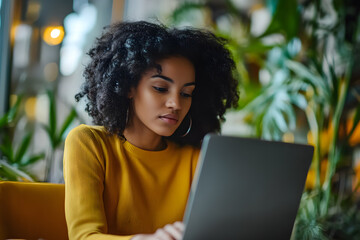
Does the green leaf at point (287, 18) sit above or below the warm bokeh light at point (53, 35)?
above

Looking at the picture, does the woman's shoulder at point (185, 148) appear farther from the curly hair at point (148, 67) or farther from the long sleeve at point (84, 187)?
the long sleeve at point (84, 187)

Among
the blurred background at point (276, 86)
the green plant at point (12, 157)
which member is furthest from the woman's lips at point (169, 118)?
the blurred background at point (276, 86)

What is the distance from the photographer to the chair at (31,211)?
3.43ft

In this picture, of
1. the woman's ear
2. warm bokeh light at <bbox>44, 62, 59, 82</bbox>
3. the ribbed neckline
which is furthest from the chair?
warm bokeh light at <bbox>44, 62, 59, 82</bbox>

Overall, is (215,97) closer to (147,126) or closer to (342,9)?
(147,126)

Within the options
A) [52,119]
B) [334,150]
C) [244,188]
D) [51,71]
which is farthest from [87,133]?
[51,71]

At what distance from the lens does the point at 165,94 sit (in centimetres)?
110

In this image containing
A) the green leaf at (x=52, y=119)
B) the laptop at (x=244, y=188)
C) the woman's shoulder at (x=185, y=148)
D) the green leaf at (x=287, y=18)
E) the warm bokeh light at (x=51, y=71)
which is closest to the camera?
the laptop at (x=244, y=188)

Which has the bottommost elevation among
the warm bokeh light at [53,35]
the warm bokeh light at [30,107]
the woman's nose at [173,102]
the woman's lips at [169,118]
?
the warm bokeh light at [30,107]

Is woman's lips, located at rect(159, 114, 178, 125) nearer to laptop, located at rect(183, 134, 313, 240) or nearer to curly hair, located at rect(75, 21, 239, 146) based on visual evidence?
curly hair, located at rect(75, 21, 239, 146)

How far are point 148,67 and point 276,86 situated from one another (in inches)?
56.3

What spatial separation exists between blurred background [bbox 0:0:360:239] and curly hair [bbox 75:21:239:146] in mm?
871

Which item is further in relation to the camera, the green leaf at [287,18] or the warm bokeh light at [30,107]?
the warm bokeh light at [30,107]

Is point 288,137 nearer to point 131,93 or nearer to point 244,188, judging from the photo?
point 131,93
